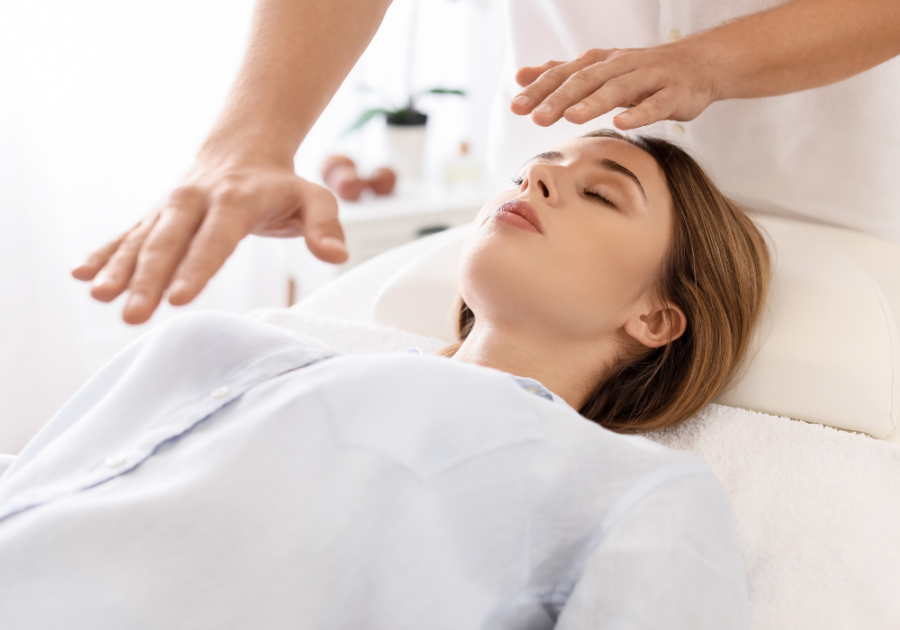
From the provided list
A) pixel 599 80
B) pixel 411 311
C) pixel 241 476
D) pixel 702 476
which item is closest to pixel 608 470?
pixel 702 476

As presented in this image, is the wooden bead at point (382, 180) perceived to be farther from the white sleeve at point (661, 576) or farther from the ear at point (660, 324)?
the white sleeve at point (661, 576)

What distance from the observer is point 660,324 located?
109 cm

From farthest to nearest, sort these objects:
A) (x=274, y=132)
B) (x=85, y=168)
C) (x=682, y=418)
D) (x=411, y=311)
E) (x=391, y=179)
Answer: (x=391, y=179) → (x=85, y=168) → (x=411, y=311) → (x=682, y=418) → (x=274, y=132)

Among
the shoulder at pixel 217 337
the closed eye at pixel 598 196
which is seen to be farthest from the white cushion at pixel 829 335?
the shoulder at pixel 217 337

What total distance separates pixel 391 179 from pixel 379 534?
5.76 feet

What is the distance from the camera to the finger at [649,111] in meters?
0.83

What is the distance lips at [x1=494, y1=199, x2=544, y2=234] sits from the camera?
0.95 metres

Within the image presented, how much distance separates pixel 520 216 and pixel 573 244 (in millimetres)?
78

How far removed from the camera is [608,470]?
709mm

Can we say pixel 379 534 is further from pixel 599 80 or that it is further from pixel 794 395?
pixel 794 395

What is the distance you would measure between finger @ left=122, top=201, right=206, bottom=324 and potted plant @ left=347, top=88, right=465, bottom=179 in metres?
1.75

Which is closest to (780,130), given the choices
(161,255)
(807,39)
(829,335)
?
(807,39)

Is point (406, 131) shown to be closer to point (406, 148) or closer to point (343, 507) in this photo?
point (406, 148)

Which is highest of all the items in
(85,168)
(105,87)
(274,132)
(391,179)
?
(274,132)
